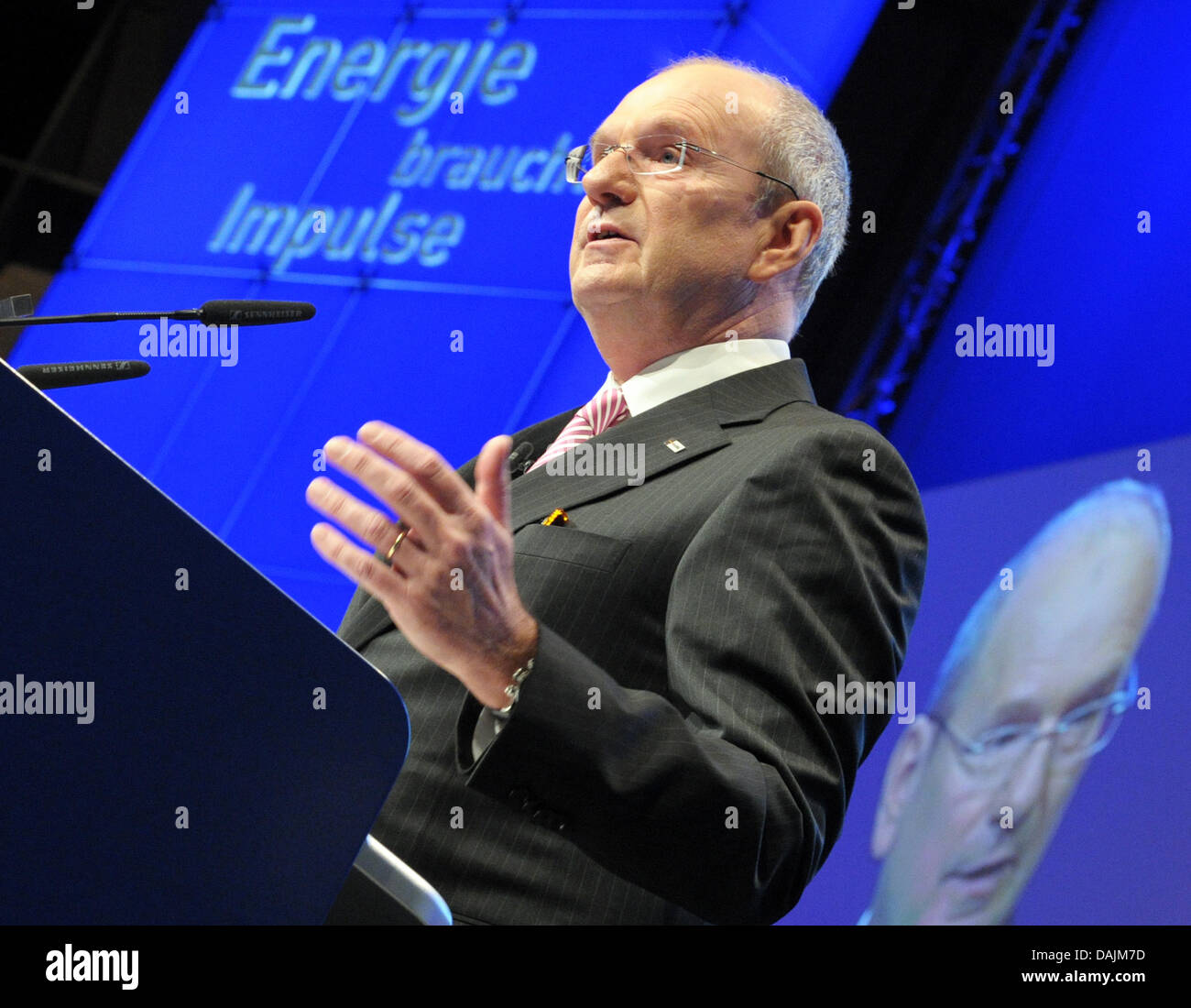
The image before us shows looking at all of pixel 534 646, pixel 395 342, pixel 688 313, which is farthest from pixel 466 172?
pixel 534 646

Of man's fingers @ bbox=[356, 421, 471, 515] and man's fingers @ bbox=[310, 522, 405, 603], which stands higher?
man's fingers @ bbox=[356, 421, 471, 515]

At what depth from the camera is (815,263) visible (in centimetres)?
202

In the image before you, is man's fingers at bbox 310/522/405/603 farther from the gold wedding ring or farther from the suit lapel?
the suit lapel

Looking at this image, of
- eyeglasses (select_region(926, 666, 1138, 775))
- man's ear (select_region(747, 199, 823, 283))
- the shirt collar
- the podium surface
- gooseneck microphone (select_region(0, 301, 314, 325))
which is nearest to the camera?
the podium surface

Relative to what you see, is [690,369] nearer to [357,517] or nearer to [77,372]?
[77,372]

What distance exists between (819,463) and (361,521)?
0.65 metres

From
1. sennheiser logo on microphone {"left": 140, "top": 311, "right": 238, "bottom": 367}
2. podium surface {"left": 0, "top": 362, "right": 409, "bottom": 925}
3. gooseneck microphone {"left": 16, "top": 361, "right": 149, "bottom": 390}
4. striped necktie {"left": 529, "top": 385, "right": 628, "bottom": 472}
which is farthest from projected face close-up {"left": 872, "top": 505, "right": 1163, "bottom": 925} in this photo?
podium surface {"left": 0, "top": 362, "right": 409, "bottom": 925}

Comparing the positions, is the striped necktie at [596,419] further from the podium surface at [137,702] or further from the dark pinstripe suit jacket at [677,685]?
the podium surface at [137,702]

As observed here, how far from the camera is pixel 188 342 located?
3877 mm

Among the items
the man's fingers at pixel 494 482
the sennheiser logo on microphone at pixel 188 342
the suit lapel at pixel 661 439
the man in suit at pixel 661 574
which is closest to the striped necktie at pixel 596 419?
the man in suit at pixel 661 574

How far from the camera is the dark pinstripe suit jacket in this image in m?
1.10

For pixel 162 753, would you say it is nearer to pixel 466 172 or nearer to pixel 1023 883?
pixel 1023 883

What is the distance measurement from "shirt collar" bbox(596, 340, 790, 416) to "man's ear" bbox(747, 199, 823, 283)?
125 millimetres

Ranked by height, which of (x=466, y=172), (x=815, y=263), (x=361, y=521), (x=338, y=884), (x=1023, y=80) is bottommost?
(x=338, y=884)
